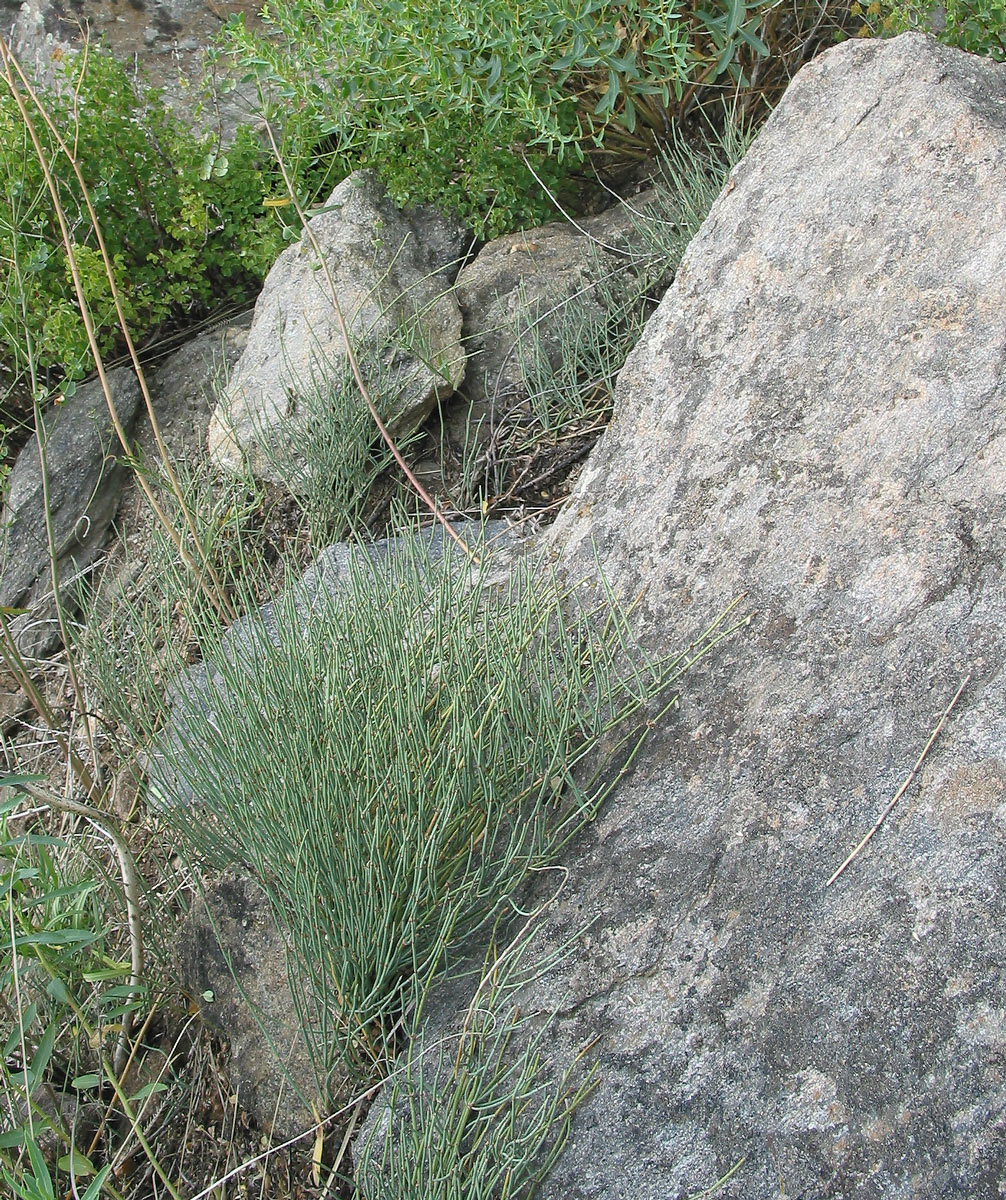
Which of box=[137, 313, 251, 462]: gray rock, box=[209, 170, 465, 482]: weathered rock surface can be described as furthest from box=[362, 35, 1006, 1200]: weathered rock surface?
box=[137, 313, 251, 462]: gray rock

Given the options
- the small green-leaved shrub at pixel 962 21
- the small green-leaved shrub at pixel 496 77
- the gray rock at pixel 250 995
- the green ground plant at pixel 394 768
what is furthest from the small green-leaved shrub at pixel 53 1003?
the small green-leaved shrub at pixel 962 21

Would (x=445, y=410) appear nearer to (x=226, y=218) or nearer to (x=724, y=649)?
(x=226, y=218)

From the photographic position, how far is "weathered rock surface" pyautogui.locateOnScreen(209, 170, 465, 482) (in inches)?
118

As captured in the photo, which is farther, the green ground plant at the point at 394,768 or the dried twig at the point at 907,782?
the green ground plant at the point at 394,768

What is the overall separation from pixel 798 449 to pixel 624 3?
5.09 feet

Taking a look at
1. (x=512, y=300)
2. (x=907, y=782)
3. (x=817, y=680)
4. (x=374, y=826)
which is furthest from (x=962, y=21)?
(x=374, y=826)

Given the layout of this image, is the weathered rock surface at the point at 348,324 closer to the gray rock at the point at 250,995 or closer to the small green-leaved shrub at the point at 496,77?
the small green-leaved shrub at the point at 496,77

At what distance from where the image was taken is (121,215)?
135 inches

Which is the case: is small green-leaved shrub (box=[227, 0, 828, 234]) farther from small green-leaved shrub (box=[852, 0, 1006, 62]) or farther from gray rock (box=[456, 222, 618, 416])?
small green-leaved shrub (box=[852, 0, 1006, 62])

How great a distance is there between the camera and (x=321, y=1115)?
1.59 meters

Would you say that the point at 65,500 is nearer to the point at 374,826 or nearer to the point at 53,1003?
the point at 53,1003

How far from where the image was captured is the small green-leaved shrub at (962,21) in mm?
2617

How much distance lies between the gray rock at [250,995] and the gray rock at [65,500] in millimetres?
1622

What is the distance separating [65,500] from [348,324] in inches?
42.5
